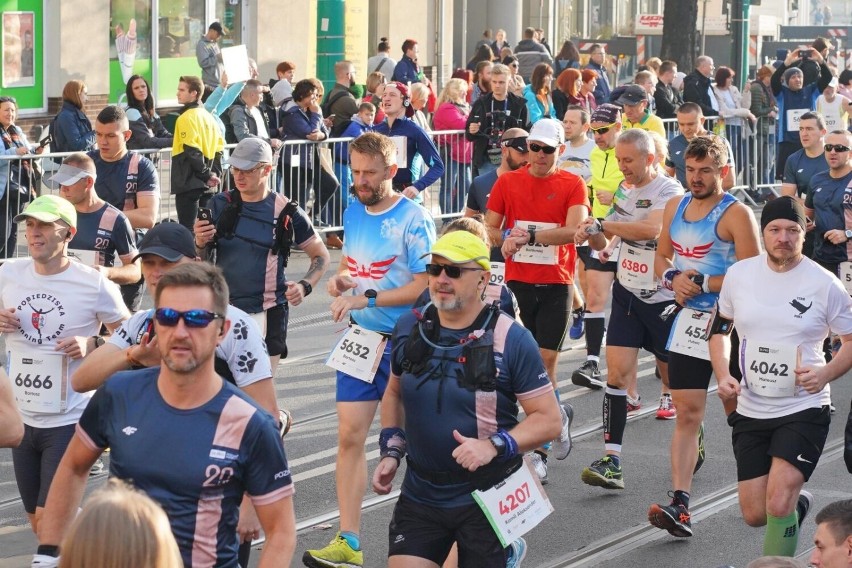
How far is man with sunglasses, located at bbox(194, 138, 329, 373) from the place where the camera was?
26.2 feet

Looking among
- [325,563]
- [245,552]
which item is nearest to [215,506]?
[245,552]

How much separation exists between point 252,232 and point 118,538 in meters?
4.98

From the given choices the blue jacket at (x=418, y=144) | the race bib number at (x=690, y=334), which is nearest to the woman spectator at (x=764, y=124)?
the blue jacket at (x=418, y=144)

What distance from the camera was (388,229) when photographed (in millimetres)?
7441

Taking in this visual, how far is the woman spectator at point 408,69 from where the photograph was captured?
81.8 feet

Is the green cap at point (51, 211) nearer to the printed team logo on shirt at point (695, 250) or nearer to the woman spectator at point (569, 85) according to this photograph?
the printed team logo on shirt at point (695, 250)

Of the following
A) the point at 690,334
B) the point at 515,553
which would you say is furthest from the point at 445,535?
the point at 690,334

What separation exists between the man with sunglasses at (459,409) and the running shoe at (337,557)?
4.92 feet

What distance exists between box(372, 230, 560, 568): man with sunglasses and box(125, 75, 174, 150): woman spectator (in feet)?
35.6

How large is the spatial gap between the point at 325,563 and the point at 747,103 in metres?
17.5

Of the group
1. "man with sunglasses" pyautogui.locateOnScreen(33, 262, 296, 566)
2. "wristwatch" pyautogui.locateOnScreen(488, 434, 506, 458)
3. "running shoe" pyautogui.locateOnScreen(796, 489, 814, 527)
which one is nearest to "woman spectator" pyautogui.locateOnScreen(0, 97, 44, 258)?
"running shoe" pyautogui.locateOnScreen(796, 489, 814, 527)

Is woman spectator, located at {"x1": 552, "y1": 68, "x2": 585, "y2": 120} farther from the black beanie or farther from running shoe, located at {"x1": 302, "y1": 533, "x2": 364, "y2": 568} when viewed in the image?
running shoe, located at {"x1": 302, "y1": 533, "x2": 364, "y2": 568}

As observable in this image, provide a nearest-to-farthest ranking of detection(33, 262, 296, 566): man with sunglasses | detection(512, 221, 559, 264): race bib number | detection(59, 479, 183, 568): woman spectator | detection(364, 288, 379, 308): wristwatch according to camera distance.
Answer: detection(59, 479, 183, 568): woman spectator
detection(33, 262, 296, 566): man with sunglasses
detection(364, 288, 379, 308): wristwatch
detection(512, 221, 559, 264): race bib number

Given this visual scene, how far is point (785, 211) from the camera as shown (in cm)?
674
